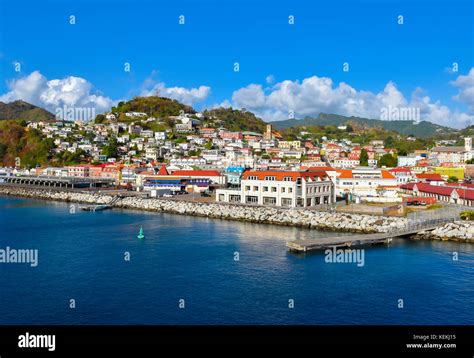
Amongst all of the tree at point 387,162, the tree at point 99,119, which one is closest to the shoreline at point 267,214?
the tree at point 387,162

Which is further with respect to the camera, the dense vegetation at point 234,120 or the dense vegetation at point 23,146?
the dense vegetation at point 234,120

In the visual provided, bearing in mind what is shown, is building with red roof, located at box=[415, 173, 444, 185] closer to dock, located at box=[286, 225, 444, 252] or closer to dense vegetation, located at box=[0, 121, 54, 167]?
dock, located at box=[286, 225, 444, 252]

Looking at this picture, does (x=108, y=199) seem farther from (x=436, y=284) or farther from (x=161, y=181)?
(x=436, y=284)

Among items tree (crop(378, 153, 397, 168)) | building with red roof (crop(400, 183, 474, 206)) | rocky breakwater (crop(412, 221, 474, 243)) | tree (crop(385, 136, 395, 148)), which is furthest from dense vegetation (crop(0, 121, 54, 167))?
tree (crop(385, 136, 395, 148))

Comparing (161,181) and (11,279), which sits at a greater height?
(161,181)

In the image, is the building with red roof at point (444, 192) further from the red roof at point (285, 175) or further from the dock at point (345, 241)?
the dock at point (345, 241)

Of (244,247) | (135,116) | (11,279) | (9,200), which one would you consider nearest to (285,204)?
(244,247)

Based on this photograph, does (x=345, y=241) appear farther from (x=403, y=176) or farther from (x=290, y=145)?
(x=290, y=145)
